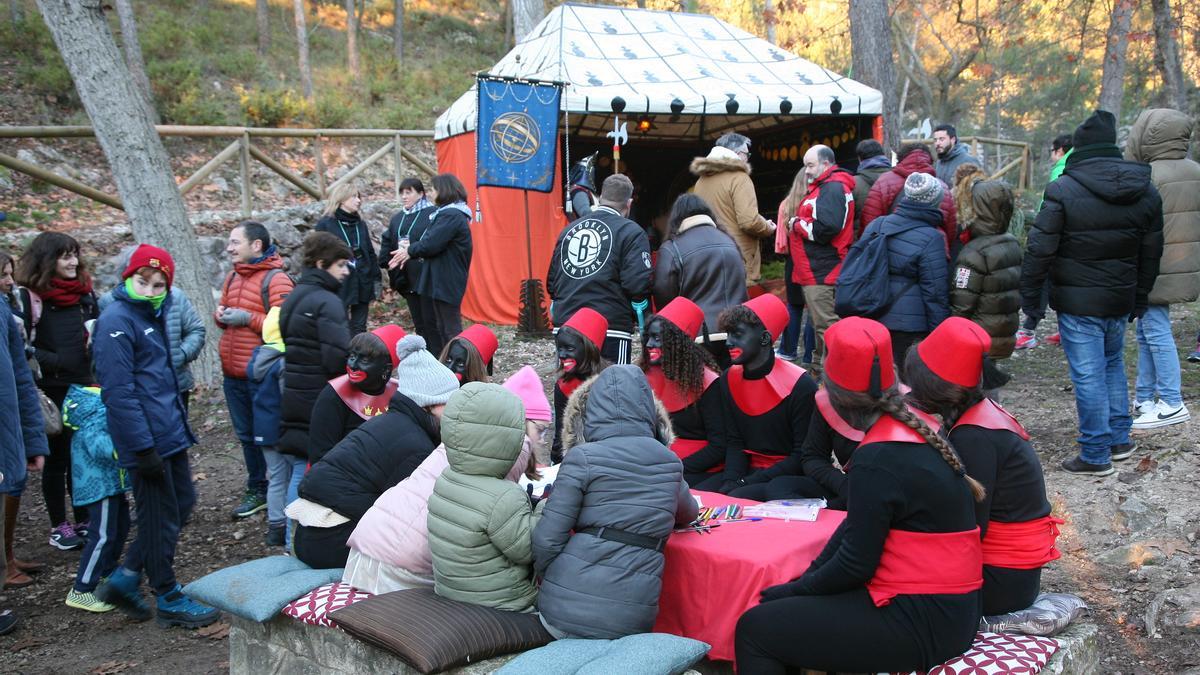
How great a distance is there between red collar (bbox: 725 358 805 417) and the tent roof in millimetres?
5669

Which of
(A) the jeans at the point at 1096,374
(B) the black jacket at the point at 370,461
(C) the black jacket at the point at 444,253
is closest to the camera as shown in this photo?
(B) the black jacket at the point at 370,461

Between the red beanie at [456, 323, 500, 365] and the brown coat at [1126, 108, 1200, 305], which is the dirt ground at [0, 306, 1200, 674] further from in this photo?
the red beanie at [456, 323, 500, 365]

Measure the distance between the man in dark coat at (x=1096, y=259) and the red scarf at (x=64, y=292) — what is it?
5.38 m

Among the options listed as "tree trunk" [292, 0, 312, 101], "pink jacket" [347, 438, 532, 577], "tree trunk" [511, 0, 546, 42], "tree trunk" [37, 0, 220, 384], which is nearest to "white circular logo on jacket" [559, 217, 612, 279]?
"pink jacket" [347, 438, 532, 577]

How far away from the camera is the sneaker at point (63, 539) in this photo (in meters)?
5.45

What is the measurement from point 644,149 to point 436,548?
484 inches

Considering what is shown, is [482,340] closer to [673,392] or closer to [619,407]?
[673,392]

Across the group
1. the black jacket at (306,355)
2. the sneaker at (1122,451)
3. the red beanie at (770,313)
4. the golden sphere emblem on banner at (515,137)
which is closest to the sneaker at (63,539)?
the black jacket at (306,355)

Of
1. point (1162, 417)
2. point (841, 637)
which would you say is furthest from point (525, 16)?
point (841, 637)

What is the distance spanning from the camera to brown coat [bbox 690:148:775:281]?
760cm

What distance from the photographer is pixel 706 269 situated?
221 inches

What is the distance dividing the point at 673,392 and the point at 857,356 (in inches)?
71.8

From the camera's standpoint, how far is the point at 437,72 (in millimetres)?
26422

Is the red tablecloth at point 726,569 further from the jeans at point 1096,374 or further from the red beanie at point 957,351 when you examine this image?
the jeans at point 1096,374
